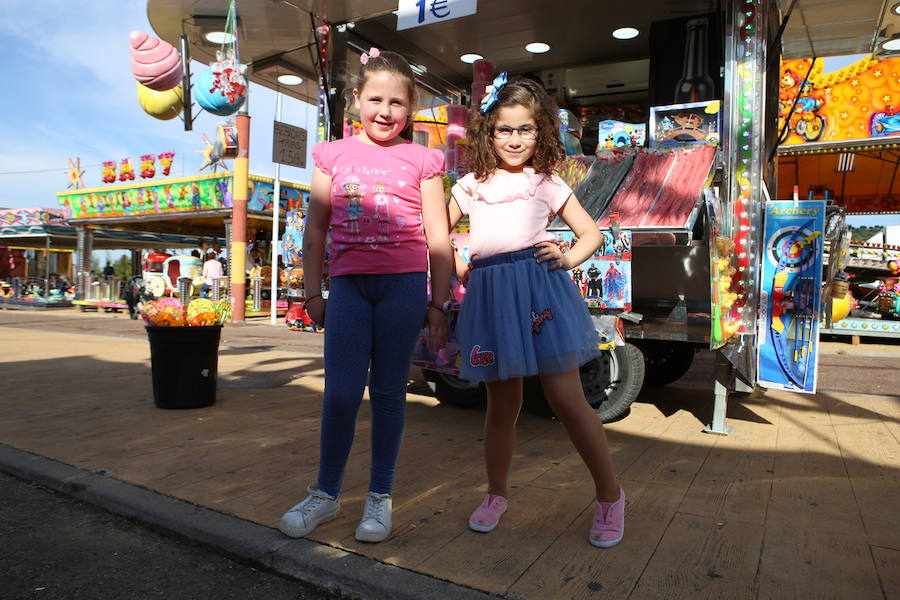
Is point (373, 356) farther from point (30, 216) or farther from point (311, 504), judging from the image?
point (30, 216)

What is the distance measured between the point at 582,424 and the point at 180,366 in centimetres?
326

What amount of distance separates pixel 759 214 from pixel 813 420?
1566 mm

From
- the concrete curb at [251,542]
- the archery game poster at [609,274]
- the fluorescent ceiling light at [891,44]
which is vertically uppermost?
the fluorescent ceiling light at [891,44]

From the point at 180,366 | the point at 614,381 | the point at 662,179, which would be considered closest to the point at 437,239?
the point at 614,381

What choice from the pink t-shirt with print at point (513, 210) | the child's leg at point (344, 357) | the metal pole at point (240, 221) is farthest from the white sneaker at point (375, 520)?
the metal pole at point (240, 221)

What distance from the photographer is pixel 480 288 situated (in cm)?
233

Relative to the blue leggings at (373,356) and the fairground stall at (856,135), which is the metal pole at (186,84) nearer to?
the blue leggings at (373,356)

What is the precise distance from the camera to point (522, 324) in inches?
87.9

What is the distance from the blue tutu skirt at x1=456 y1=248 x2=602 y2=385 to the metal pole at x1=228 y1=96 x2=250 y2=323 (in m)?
13.2

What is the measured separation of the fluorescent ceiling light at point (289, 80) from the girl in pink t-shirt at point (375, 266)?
5081 millimetres

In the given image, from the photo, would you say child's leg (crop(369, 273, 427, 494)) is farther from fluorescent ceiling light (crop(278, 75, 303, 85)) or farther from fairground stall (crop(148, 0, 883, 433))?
fluorescent ceiling light (crop(278, 75, 303, 85))

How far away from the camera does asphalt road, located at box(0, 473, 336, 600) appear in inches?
77.7

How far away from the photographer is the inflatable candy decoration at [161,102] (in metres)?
7.75

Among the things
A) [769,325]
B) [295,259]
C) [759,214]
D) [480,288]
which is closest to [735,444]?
[769,325]
